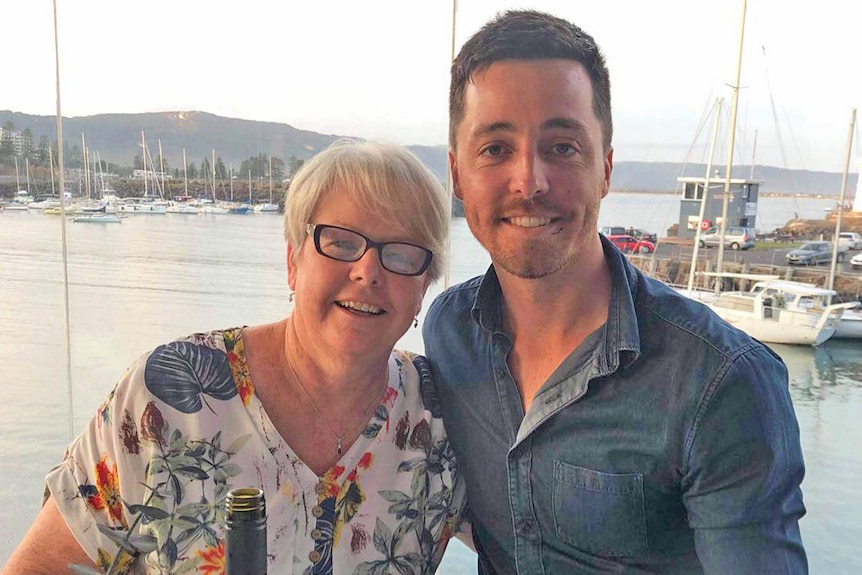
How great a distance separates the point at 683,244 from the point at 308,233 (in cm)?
880

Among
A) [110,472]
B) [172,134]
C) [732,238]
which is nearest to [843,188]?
[732,238]

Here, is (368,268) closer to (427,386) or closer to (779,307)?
(427,386)

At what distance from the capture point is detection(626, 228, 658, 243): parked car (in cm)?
735

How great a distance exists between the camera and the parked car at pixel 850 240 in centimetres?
760

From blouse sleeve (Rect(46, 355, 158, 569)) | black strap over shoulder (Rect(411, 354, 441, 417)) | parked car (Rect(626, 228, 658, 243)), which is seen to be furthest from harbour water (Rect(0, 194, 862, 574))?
blouse sleeve (Rect(46, 355, 158, 569))

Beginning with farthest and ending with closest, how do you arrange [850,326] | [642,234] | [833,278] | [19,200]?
[850,326], [833,278], [642,234], [19,200]

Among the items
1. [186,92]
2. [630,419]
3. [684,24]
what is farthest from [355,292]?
[684,24]

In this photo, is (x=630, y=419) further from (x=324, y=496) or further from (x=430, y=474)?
(x=324, y=496)

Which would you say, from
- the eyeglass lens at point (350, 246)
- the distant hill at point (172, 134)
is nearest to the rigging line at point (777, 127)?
the distant hill at point (172, 134)

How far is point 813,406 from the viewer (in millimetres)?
8438

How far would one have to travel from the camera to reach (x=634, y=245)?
7.64m

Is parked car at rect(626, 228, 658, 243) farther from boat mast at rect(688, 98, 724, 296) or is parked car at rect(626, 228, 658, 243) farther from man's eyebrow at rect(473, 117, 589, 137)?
man's eyebrow at rect(473, 117, 589, 137)

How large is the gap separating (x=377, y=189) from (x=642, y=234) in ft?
23.3

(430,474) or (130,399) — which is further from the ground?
(130,399)
